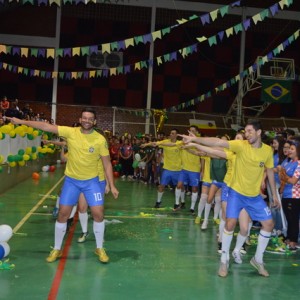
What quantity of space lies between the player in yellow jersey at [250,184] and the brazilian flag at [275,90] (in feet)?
58.5

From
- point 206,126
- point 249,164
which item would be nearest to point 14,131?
point 249,164

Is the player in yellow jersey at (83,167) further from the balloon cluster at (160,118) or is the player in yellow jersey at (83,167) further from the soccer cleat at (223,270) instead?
the balloon cluster at (160,118)

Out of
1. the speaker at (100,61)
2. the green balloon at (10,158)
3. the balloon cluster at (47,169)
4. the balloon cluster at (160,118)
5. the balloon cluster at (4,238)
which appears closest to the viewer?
the balloon cluster at (4,238)

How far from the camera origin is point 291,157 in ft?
24.8

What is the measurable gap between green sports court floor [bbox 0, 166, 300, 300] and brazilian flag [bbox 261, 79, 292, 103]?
14.5m

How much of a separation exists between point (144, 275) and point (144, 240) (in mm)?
2036

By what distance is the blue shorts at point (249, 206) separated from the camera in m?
6.23

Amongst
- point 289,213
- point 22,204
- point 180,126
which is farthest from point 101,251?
point 180,126

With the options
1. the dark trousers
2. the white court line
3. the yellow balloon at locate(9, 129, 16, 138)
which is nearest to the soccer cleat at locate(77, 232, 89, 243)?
the white court line

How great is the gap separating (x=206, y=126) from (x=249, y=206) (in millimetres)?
17788

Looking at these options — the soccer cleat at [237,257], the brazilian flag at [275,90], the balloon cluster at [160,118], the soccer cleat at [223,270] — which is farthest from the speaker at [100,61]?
the soccer cleat at [223,270]

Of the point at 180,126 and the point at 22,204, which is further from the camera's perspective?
the point at 180,126

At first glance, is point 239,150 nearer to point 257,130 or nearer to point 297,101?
point 257,130

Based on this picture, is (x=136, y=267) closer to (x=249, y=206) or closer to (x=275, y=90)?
(x=249, y=206)
